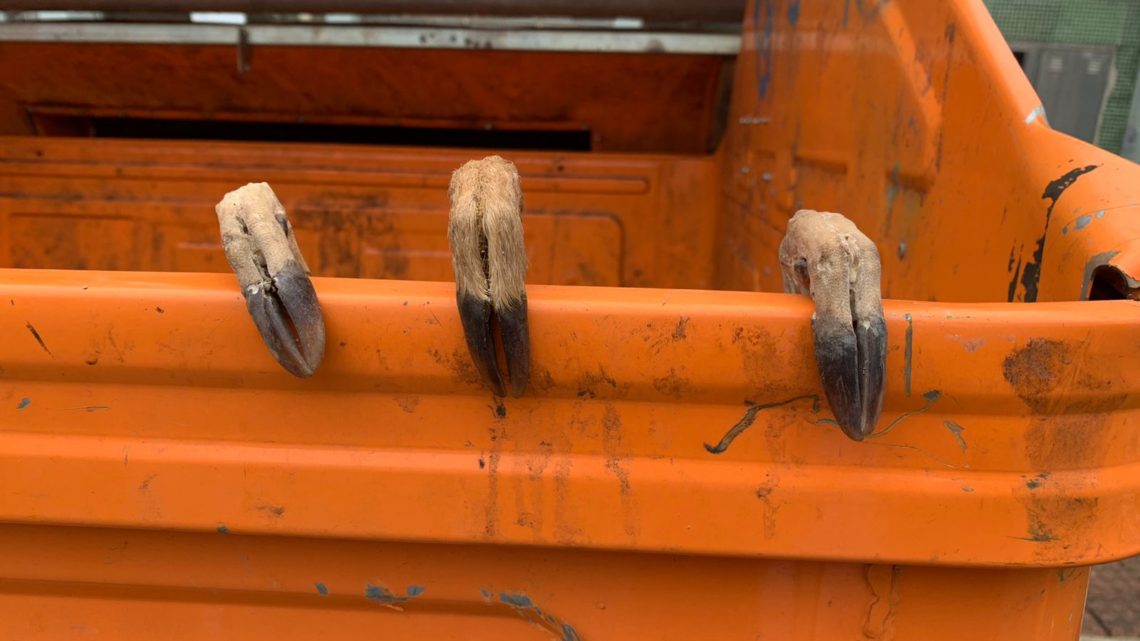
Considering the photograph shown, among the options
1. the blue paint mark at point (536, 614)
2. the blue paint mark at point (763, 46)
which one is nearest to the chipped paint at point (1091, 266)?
the blue paint mark at point (536, 614)

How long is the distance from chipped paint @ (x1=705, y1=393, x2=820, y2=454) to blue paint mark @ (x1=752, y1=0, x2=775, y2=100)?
154cm

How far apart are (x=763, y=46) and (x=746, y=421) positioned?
1675 mm

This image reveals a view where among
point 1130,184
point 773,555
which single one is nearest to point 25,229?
point 773,555

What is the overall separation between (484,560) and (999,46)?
1.17 metres

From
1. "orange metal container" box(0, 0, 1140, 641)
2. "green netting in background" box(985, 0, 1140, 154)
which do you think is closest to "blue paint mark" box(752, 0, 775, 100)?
"orange metal container" box(0, 0, 1140, 641)

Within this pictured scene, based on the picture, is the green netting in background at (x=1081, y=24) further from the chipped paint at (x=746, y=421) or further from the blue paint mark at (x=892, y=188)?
the chipped paint at (x=746, y=421)

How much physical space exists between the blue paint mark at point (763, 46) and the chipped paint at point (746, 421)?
5.04 ft

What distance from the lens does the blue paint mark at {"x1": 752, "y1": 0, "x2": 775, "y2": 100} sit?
2201 millimetres

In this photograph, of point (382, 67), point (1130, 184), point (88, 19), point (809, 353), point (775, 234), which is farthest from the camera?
point (382, 67)

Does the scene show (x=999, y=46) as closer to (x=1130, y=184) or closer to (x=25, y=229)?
(x=1130, y=184)

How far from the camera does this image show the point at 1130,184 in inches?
41.2

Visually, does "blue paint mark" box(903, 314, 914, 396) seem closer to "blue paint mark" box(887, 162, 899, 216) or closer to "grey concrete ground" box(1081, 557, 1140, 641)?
"blue paint mark" box(887, 162, 899, 216)

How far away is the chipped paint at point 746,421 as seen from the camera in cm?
90

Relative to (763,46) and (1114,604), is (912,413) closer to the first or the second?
(763,46)
